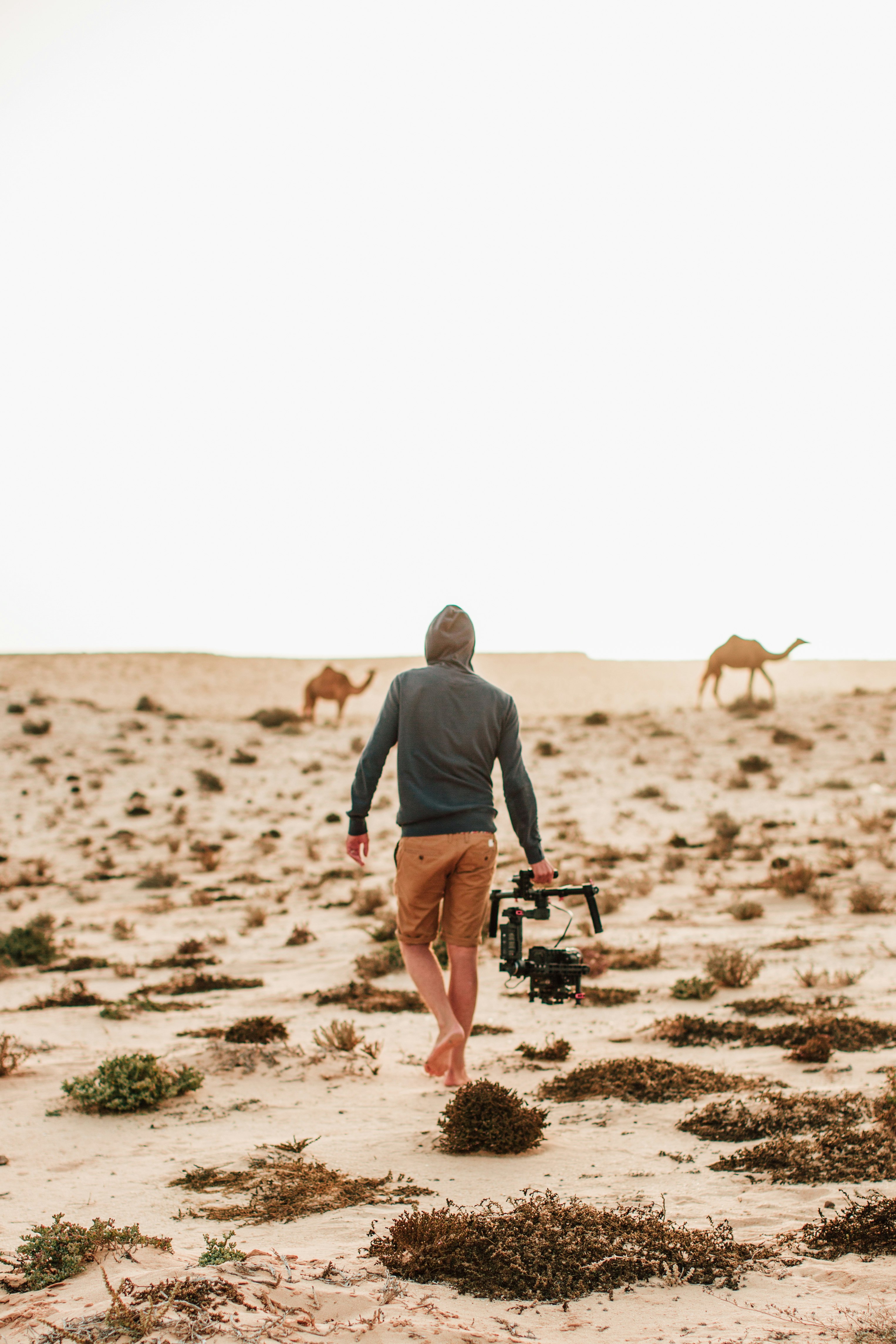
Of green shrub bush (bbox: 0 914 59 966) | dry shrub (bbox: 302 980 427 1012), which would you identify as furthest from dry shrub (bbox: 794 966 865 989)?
green shrub bush (bbox: 0 914 59 966)

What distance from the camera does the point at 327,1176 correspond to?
14.6 ft

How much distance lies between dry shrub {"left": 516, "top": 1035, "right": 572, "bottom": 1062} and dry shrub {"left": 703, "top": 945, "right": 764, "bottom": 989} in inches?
77.8

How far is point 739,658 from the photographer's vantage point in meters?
33.2

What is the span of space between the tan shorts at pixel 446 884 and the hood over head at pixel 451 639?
846 mm

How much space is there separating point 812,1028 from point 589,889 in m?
2.65

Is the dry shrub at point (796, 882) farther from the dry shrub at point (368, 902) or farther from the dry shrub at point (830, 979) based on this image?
the dry shrub at point (368, 902)

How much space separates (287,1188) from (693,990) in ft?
14.0

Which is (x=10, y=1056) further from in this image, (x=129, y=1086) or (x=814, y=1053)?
(x=814, y=1053)

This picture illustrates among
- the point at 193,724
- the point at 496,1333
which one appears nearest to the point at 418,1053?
the point at 496,1333

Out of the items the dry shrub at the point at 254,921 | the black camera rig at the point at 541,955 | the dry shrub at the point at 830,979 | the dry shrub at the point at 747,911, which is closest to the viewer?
the black camera rig at the point at 541,955

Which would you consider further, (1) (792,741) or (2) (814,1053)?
(1) (792,741)

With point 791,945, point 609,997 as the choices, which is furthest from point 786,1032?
point 791,945

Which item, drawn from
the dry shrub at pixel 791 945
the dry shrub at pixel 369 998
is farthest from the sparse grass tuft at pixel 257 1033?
the dry shrub at pixel 791 945

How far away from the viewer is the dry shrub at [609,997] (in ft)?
25.6
